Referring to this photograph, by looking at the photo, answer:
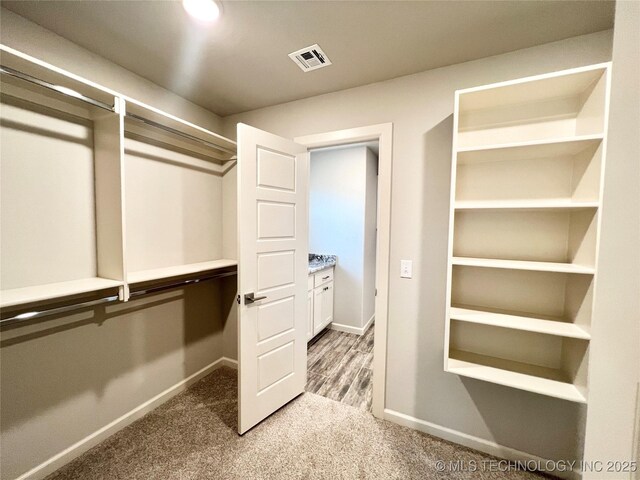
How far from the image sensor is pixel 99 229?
1607mm

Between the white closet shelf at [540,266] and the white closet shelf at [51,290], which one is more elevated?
the white closet shelf at [540,266]

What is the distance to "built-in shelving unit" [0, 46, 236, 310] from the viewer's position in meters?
1.29

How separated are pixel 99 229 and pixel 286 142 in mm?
1390

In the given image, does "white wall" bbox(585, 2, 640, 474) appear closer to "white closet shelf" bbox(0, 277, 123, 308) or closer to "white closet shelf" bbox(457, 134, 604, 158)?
"white closet shelf" bbox(457, 134, 604, 158)

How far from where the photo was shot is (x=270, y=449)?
1669 mm

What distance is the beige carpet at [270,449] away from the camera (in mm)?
1517

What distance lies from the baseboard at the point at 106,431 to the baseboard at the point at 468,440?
68.6 inches

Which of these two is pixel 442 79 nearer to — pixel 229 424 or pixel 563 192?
pixel 563 192

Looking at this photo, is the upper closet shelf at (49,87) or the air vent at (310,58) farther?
the air vent at (310,58)

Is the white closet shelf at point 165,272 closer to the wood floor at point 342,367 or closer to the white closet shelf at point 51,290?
the white closet shelf at point 51,290

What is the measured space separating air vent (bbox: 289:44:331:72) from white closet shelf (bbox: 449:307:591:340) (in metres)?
1.77

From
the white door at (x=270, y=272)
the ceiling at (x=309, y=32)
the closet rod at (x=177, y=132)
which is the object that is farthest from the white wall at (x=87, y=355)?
the white door at (x=270, y=272)

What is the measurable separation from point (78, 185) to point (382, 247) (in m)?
2.02

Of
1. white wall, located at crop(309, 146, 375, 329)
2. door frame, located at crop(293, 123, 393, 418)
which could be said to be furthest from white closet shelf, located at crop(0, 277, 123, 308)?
white wall, located at crop(309, 146, 375, 329)
